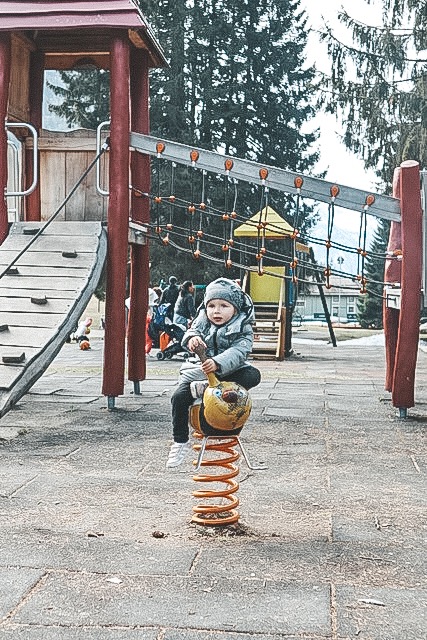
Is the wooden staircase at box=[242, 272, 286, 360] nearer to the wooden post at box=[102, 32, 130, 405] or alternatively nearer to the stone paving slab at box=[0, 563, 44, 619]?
the wooden post at box=[102, 32, 130, 405]

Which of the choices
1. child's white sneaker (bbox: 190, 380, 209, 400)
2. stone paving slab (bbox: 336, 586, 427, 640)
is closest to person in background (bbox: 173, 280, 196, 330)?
child's white sneaker (bbox: 190, 380, 209, 400)

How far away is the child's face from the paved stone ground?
1.07 meters

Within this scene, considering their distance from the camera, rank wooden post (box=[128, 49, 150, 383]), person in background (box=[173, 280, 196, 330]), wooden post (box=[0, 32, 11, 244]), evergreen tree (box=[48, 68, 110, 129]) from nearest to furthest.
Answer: wooden post (box=[0, 32, 11, 244]) → wooden post (box=[128, 49, 150, 383]) → person in background (box=[173, 280, 196, 330]) → evergreen tree (box=[48, 68, 110, 129])

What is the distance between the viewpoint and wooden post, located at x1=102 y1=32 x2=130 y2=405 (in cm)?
967

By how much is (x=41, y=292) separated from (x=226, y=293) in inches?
163

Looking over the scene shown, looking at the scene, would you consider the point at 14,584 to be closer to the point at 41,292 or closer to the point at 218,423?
the point at 218,423

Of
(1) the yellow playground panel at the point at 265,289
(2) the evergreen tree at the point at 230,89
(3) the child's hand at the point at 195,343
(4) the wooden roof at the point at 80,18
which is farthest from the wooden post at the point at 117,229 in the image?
(2) the evergreen tree at the point at 230,89

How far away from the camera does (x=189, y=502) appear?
5.38 meters

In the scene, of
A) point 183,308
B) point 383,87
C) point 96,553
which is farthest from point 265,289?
point 96,553

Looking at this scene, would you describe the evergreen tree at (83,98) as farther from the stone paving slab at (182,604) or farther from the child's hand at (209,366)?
the stone paving slab at (182,604)

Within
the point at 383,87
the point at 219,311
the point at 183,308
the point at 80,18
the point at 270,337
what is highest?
the point at 383,87

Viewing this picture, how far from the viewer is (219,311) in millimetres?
4918

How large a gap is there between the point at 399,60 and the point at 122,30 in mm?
18423

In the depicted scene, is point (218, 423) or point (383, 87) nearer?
point (218, 423)
